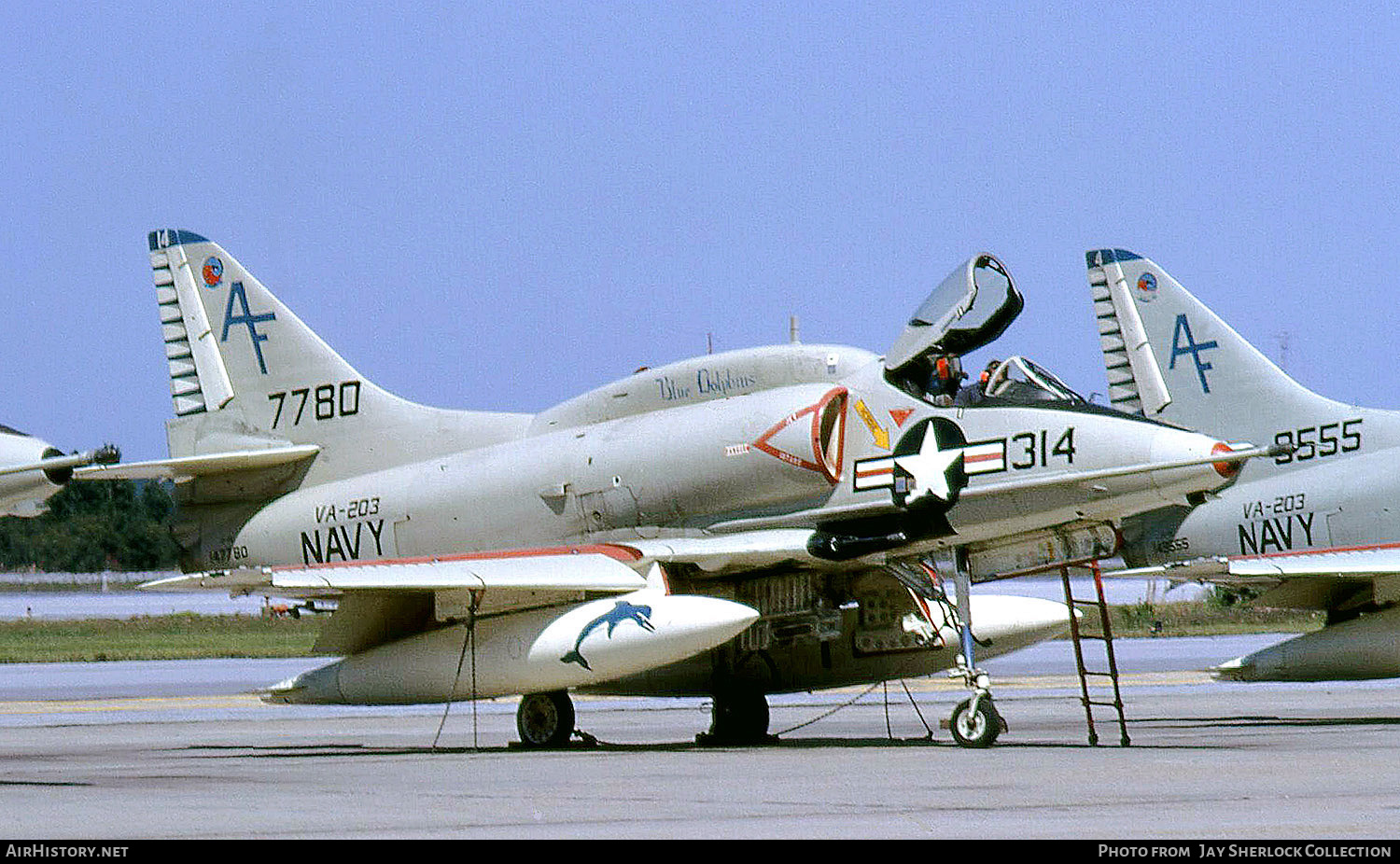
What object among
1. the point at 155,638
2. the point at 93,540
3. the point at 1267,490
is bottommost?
the point at 155,638

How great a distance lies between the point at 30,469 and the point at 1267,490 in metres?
12.7

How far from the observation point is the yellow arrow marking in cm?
1541

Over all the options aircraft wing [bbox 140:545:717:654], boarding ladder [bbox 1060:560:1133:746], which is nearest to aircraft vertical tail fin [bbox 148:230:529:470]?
aircraft wing [bbox 140:545:717:654]

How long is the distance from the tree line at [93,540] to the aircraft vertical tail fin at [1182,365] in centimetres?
5473

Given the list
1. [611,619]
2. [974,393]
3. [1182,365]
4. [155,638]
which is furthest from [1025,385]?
[155,638]

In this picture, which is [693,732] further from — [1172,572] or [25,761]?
[25,761]

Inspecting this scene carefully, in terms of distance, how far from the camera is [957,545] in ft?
51.2

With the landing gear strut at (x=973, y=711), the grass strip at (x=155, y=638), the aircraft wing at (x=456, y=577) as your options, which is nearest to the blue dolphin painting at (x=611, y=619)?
the aircraft wing at (x=456, y=577)

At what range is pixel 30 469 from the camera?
39.8ft

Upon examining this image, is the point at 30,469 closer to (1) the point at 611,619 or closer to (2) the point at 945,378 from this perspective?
(1) the point at 611,619

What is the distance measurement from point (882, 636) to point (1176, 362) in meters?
7.42

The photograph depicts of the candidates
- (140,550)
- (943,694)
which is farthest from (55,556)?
(943,694)

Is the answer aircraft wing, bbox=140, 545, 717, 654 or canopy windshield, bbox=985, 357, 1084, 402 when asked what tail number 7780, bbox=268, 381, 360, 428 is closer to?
aircraft wing, bbox=140, 545, 717, 654

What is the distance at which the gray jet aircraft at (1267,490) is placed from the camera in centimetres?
1880
